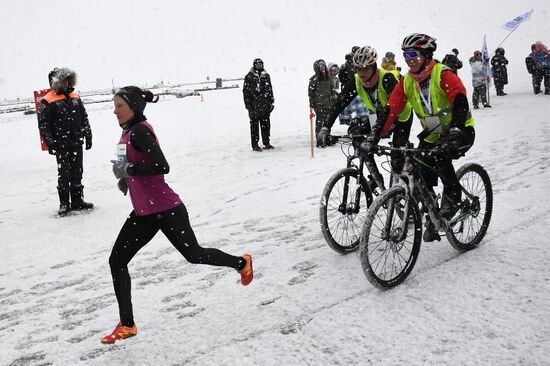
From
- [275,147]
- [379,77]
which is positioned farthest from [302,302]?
[275,147]

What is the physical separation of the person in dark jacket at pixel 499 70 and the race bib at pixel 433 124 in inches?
704

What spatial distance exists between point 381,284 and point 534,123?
1019 centimetres

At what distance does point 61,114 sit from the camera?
7258 millimetres

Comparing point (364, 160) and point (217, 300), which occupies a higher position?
point (364, 160)

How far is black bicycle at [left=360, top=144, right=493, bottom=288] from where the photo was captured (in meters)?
3.80

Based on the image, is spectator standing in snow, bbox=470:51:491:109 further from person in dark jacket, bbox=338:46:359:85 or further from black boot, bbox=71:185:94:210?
black boot, bbox=71:185:94:210

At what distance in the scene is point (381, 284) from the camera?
3840 mm

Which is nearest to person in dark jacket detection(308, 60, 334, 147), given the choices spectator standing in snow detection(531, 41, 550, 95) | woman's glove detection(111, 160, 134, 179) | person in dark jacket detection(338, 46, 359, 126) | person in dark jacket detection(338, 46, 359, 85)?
person in dark jacket detection(338, 46, 359, 126)

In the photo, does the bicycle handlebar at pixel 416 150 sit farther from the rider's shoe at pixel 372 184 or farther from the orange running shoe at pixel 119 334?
the orange running shoe at pixel 119 334

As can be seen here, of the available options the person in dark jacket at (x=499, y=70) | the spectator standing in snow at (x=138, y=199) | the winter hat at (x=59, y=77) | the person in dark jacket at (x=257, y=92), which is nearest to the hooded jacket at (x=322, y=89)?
the person in dark jacket at (x=257, y=92)

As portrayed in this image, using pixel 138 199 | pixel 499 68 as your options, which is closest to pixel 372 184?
pixel 138 199

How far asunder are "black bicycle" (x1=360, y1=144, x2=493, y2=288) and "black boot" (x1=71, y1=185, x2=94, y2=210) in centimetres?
522

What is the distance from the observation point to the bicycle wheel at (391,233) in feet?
12.2

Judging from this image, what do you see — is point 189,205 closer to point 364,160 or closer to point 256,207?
point 256,207
